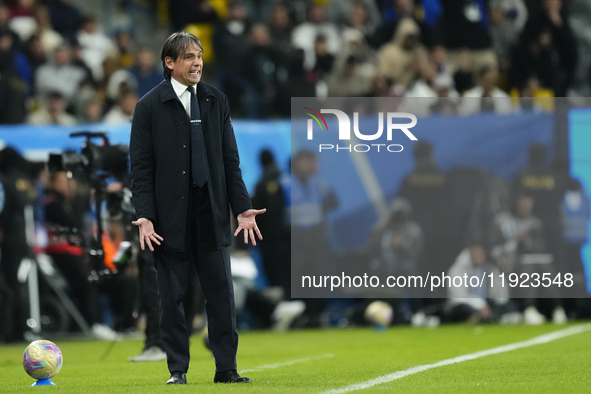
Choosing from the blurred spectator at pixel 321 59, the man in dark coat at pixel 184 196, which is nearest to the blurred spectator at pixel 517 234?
the blurred spectator at pixel 321 59

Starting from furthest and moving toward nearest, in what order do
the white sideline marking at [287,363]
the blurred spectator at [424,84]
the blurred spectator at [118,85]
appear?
the blurred spectator at [424,84] < the blurred spectator at [118,85] < the white sideline marking at [287,363]

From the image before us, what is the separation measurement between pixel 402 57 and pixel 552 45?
257 centimetres

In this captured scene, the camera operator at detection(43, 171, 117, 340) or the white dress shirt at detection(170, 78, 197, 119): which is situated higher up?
the white dress shirt at detection(170, 78, 197, 119)

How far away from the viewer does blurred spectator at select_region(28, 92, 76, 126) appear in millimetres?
14828

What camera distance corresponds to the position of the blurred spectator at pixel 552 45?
16828 millimetres

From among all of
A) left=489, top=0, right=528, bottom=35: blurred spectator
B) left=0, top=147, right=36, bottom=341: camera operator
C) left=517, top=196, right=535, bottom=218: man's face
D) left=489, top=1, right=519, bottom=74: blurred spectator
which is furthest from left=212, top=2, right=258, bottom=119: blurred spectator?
left=489, top=0, right=528, bottom=35: blurred spectator

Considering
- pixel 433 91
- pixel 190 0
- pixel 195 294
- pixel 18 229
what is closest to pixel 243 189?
pixel 195 294

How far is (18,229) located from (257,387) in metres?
7.86

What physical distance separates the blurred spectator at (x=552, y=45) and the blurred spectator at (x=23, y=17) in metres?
8.15

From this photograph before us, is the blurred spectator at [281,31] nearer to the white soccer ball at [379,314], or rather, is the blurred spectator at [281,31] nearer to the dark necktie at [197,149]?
the white soccer ball at [379,314]

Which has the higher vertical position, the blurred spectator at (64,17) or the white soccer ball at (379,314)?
the blurred spectator at (64,17)

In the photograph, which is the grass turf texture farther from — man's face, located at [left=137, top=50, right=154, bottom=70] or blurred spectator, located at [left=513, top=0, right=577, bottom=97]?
blurred spectator, located at [left=513, top=0, right=577, bottom=97]

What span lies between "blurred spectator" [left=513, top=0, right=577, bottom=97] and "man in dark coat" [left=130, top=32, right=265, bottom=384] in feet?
36.3

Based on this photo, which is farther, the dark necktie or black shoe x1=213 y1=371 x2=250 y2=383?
black shoe x1=213 y1=371 x2=250 y2=383
